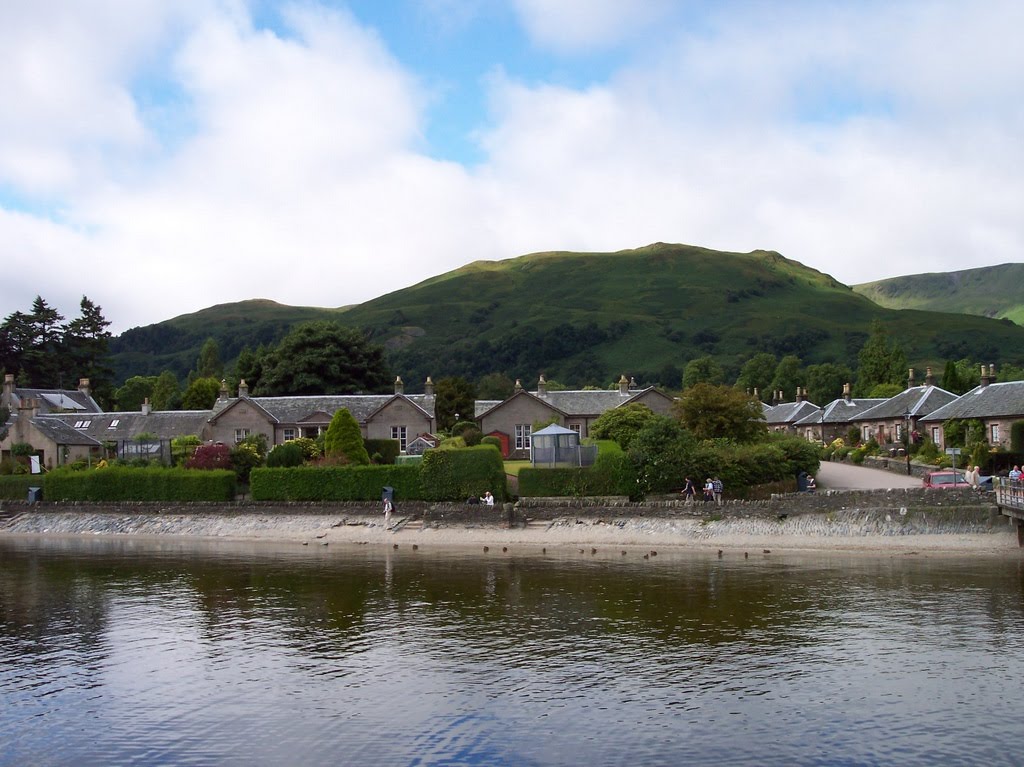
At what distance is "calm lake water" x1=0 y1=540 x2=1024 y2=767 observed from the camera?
17797 mm

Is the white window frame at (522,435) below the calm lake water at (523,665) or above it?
above

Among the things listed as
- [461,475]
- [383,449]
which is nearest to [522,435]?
[383,449]

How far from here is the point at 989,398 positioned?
60.6 m

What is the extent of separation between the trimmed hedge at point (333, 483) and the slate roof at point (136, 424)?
22.8m

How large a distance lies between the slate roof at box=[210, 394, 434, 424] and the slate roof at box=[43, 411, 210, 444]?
9.00ft

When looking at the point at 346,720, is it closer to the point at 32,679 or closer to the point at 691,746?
the point at 691,746

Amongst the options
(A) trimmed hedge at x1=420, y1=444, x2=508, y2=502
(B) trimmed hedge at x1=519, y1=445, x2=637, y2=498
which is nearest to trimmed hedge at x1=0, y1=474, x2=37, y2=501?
(A) trimmed hedge at x1=420, y1=444, x2=508, y2=502

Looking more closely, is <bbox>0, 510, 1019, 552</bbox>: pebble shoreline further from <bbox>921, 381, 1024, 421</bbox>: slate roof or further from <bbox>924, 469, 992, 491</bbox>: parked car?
<bbox>921, 381, 1024, 421</bbox>: slate roof

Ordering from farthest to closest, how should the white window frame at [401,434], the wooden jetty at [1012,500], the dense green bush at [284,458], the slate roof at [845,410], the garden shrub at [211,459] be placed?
1. the slate roof at [845,410]
2. the white window frame at [401,434]
3. the garden shrub at [211,459]
4. the dense green bush at [284,458]
5. the wooden jetty at [1012,500]

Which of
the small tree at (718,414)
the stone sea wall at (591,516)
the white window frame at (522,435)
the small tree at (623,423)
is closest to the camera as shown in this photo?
the stone sea wall at (591,516)

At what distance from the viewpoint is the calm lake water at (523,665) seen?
17.8 metres

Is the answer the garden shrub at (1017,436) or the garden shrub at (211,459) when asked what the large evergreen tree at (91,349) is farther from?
the garden shrub at (1017,436)

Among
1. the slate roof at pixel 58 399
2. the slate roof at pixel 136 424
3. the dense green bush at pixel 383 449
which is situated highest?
the slate roof at pixel 58 399

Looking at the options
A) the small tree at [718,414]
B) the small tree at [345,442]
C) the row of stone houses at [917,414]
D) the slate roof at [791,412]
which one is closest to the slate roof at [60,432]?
the small tree at [345,442]
